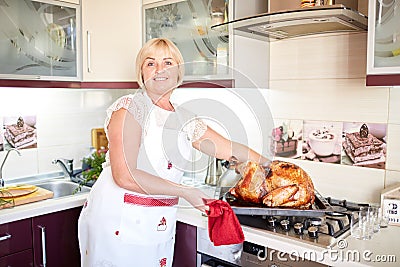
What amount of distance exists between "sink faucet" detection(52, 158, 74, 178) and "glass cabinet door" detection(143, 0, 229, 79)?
86 centimetres

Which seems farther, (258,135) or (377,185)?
(258,135)

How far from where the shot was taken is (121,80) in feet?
6.81

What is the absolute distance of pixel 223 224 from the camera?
135 centimetres

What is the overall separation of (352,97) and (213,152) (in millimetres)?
643

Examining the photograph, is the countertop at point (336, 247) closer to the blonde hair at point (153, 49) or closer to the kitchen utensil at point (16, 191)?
the kitchen utensil at point (16, 191)

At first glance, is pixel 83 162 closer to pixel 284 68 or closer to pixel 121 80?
pixel 121 80

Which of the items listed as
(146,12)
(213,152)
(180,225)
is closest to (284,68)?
(213,152)

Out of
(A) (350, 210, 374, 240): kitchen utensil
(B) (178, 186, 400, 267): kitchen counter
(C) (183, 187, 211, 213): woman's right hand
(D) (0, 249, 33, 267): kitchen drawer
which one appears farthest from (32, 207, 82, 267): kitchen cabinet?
(A) (350, 210, 374, 240): kitchen utensil

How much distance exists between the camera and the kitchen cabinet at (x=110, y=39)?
204cm

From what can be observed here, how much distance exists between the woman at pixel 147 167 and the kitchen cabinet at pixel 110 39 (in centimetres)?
63

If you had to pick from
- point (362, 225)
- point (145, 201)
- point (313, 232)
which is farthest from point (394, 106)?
point (145, 201)

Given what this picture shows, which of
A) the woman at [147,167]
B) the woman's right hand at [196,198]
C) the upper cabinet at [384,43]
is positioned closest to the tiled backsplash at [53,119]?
the woman at [147,167]

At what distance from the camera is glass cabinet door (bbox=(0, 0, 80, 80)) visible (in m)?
1.85

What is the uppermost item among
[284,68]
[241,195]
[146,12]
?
[146,12]
